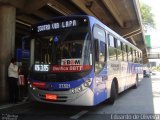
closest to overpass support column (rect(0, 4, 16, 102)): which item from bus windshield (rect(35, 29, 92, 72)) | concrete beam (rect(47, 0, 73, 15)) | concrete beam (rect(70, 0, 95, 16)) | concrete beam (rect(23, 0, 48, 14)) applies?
concrete beam (rect(23, 0, 48, 14))

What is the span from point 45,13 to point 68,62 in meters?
9.93

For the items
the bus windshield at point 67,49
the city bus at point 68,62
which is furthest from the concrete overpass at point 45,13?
the bus windshield at point 67,49

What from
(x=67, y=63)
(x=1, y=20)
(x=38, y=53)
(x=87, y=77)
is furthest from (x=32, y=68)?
(x=1, y=20)

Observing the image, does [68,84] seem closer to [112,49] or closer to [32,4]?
[112,49]

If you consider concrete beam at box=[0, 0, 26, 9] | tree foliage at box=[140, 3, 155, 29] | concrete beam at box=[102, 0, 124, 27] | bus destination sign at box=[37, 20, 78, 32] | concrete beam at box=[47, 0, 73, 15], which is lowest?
bus destination sign at box=[37, 20, 78, 32]

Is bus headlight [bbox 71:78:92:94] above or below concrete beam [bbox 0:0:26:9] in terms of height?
below

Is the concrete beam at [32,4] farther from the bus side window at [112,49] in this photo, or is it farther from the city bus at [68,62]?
the city bus at [68,62]

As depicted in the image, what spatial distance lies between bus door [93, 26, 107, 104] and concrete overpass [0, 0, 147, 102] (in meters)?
4.07

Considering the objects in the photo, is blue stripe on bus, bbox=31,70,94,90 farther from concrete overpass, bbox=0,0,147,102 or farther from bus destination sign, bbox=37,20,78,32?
concrete overpass, bbox=0,0,147,102

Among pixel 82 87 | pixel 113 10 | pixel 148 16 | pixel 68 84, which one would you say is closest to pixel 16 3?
pixel 68 84

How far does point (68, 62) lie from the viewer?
314 inches

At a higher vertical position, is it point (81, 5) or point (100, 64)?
point (81, 5)

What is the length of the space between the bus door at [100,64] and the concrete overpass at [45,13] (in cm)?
407

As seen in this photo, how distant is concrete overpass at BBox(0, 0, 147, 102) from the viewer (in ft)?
36.8
